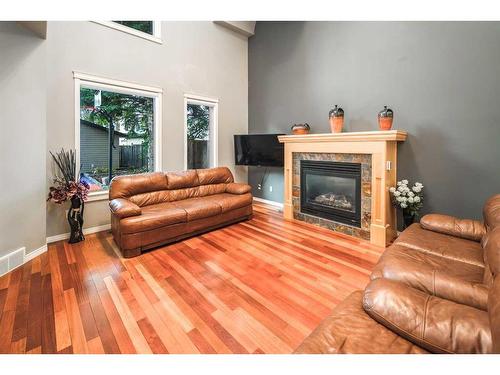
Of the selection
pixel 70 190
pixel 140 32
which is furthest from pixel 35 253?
pixel 140 32

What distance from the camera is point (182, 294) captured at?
212 cm

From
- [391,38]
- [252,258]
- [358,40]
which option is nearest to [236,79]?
[358,40]

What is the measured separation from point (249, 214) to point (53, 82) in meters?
3.41

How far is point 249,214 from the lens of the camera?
4.26 m

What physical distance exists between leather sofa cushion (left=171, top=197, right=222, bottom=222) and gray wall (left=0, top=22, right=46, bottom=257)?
5.38 ft

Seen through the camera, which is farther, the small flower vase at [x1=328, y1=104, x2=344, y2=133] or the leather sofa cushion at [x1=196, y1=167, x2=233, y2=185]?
the leather sofa cushion at [x1=196, y1=167, x2=233, y2=185]

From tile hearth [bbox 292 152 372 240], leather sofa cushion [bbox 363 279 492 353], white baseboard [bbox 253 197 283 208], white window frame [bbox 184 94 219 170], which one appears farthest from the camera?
white baseboard [bbox 253 197 283 208]

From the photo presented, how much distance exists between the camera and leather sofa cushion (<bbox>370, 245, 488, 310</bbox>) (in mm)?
1360

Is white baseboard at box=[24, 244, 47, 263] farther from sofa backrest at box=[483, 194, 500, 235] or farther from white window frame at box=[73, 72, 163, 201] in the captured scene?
sofa backrest at box=[483, 194, 500, 235]

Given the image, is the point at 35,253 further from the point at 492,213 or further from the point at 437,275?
the point at 492,213

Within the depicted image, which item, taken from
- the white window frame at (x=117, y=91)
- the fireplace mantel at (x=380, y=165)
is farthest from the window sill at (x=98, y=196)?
the fireplace mantel at (x=380, y=165)

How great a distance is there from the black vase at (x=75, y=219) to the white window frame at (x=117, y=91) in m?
0.43

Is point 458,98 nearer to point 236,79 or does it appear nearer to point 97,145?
point 236,79

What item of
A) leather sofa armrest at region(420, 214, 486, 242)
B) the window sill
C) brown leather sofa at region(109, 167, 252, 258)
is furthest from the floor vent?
leather sofa armrest at region(420, 214, 486, 242)
